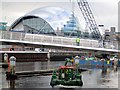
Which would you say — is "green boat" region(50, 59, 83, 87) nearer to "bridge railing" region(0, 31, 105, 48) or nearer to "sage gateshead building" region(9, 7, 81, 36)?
"bridge railing" region(0, 31, 105, 48)

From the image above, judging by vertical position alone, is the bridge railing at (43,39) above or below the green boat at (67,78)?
above

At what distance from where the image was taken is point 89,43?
35812 mm

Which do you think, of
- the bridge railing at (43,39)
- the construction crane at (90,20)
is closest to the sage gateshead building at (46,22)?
the construction crane at (90,20)

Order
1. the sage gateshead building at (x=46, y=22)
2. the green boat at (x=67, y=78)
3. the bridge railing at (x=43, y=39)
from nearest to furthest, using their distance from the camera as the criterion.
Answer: the green boat at (x=67, y=78) → the bridge railing at (x=43, y=39) → the sage gateshead building at (x=46, y=22)

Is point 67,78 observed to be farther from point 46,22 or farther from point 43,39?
point 46,22

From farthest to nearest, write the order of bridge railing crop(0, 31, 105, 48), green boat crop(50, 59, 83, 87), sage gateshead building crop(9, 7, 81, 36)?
sage gateshead building crop(9, 7, 81, 36) → bridge railing crop(0, 31, 105, 48) → green boat crop(50, 59, 83, 87)

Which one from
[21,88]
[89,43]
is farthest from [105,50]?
[21,88]

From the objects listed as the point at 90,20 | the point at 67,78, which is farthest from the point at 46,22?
the point at 67,78

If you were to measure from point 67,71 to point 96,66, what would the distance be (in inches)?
765

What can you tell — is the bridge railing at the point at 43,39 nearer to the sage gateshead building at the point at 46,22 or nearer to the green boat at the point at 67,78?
the green boat at the point at 67,78

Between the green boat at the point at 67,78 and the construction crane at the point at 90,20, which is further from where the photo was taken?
the construction crane at the point at 90,20

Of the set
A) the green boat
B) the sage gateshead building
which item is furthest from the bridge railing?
the sage gateshead building

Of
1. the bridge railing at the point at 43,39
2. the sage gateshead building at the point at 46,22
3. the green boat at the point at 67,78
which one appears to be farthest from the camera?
the sage gateshead building at the point at 46,22

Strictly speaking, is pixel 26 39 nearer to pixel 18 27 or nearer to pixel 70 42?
pixel 70 42
